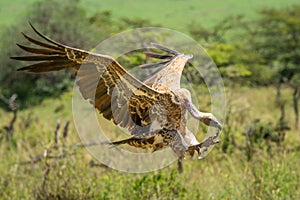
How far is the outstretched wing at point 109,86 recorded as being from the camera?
298cm

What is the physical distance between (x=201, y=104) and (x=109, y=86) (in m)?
4.37

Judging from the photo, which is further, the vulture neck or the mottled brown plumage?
the vulture neck

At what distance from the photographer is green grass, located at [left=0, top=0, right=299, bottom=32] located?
22.1 m

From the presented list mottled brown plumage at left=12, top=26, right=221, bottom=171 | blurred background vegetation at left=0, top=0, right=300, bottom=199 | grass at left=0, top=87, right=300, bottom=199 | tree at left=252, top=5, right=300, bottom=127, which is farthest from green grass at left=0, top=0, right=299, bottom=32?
mottled brown plumage at left=12, top=26, right=221, bottom=171

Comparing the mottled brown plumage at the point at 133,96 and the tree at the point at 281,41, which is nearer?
the mottled brown plumage at the point at 133,96

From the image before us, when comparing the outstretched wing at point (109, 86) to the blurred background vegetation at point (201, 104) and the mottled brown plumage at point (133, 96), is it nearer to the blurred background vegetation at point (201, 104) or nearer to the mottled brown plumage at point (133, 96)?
the mottled brown plumage at point (133, 96)

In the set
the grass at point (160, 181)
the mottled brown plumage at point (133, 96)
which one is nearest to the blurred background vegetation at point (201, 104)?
the grass at point (160, 181)

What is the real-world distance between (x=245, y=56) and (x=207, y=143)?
12082mm

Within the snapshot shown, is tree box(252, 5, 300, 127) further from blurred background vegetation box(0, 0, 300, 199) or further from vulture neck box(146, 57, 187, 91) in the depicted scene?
vulture neck box(146, 57, 187, 91)

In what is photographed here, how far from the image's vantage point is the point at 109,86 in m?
3.17

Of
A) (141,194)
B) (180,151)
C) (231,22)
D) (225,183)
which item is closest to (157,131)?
(180,151)

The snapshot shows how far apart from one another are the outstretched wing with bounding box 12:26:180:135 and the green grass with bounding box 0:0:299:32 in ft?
58.3

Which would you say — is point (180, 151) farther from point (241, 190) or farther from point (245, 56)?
point (245, 56)

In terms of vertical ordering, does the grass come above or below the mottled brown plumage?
below
